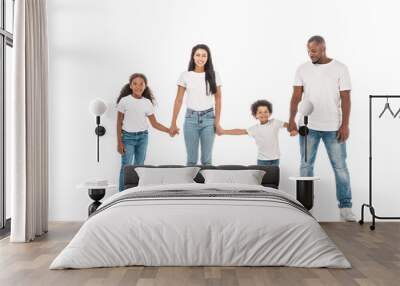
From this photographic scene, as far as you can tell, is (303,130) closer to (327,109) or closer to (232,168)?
(327,109)

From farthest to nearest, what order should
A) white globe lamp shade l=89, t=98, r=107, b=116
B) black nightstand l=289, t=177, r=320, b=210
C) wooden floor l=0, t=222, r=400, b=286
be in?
white globe lamp shade l=89, t=98, r=107, b=116 < black nightstand l=289, t=177, r=320, b=210 < wooden floor l=0, t=222, r=400, b=286

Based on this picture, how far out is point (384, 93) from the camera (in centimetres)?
701

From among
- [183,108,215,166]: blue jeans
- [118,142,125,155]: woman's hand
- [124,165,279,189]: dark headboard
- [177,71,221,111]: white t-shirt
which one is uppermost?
[177,71,221,111]: white t-shirt

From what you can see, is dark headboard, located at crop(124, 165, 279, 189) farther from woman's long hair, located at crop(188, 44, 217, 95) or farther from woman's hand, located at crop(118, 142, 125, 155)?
woman's long hair, located at crop(188, 44, 217, 95)

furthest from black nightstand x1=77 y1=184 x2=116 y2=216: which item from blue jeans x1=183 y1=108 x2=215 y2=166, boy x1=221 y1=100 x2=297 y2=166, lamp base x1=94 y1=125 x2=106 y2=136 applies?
boy x1=221 y1=100 x2=297 y2=166

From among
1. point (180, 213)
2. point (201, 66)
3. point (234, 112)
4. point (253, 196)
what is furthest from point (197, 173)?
point (180, 213)

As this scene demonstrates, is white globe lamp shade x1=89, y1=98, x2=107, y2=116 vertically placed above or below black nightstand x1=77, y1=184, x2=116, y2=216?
above

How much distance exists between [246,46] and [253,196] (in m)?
2.68

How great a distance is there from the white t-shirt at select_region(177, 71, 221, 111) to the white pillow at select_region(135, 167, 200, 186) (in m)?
0.87

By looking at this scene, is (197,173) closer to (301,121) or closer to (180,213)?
(301,121)

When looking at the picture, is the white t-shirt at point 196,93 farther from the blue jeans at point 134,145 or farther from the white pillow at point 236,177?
the white pillow at point 236,177

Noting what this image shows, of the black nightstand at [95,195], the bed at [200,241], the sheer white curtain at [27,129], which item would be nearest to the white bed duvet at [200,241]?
the bed at [200,241]

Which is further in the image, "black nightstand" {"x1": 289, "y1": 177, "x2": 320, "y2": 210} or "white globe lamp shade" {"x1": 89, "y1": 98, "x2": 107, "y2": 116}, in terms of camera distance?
"white globe lamp shade" {"x1": 89, "y1": 98, "x2": 107, "y2": 116}

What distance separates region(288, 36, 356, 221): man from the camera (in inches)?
276
